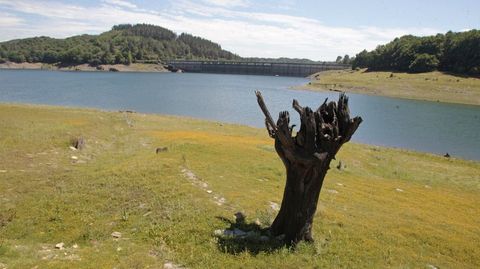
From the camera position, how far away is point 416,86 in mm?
152625

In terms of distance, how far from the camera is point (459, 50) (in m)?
177

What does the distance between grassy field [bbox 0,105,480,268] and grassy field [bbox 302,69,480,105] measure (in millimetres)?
115632

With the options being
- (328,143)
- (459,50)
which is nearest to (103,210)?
(328,143)

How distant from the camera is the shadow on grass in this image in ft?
45.6

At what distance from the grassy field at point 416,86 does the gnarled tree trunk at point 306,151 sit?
5155 inches

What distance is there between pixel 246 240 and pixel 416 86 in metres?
154

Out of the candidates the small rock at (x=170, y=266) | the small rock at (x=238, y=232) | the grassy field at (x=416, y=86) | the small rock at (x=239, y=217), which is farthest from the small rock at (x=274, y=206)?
the grassy field at (x=416, y=86)

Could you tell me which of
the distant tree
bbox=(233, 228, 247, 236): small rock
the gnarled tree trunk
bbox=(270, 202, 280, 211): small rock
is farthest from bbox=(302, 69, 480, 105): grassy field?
bbox=(233, 228, 247, 236): small rock

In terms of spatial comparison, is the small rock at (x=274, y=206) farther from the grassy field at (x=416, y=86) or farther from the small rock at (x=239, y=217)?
the grassy field at (x=416, y=86)

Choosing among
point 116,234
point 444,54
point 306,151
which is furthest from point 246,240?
point 444,54

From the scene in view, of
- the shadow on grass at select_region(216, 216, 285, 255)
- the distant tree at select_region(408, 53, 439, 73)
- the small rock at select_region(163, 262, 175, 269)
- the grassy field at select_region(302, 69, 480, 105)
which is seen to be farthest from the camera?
the distant tree at select_region(408, 53, 439, 73)

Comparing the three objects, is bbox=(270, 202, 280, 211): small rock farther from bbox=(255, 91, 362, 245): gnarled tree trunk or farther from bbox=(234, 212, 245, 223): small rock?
bbox=(255, 91, 362, 245): gnarled tree trunk

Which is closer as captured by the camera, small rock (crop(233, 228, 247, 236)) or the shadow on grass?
the shadow on grass

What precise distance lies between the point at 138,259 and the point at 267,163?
16405 mm
